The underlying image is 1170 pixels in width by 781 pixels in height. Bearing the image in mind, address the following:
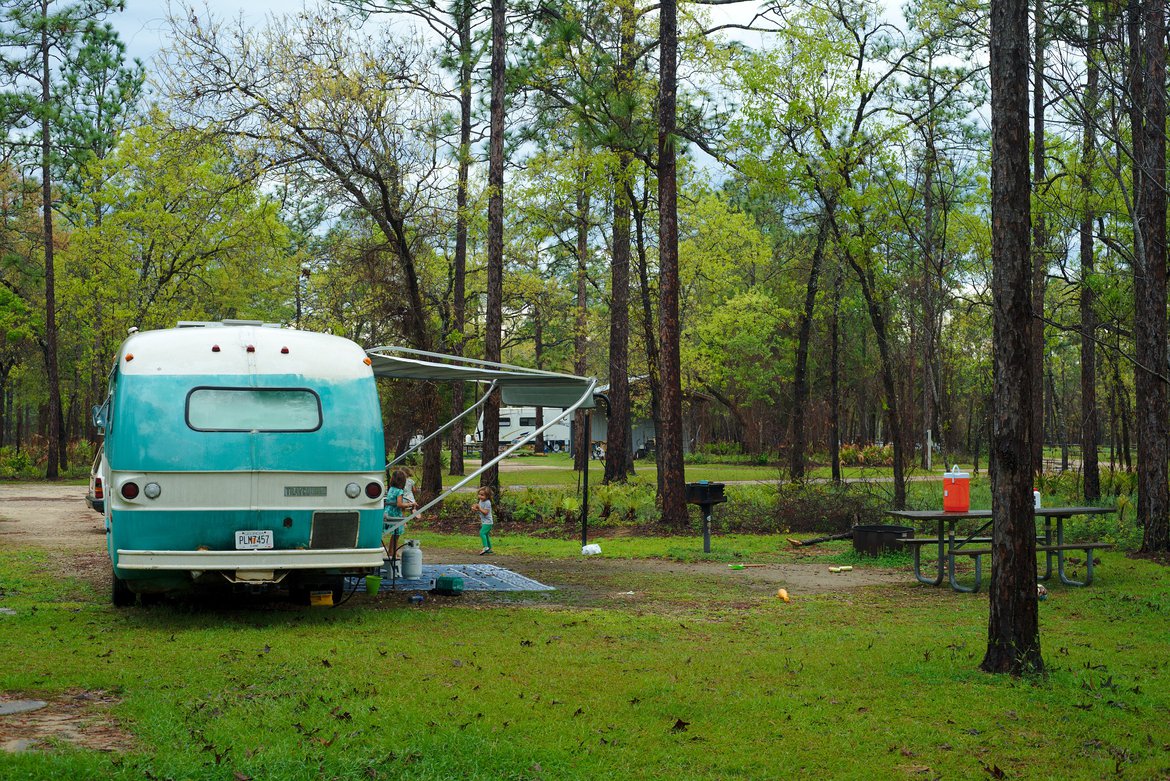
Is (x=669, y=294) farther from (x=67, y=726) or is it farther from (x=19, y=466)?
(x=19, y=466)

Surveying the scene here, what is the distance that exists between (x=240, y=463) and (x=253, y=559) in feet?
2.80

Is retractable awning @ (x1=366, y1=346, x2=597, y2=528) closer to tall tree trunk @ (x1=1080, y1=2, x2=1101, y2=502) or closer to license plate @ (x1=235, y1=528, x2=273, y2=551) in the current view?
license plate @ (x1=235, y1=528, x2=273, y2=551)

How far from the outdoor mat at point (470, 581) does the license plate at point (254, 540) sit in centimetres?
205

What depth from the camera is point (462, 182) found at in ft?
76.8

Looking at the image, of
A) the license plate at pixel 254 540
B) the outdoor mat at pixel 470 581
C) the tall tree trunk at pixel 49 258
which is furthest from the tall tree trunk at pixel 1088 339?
the tall tree trunk at pixel 49 258

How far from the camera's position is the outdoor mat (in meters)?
12.5

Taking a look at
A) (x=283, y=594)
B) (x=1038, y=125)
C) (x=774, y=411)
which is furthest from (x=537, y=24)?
(x=774, y=411)

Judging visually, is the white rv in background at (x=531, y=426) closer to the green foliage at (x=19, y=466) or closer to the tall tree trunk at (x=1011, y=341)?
the green foliage at (x=19, y=466)

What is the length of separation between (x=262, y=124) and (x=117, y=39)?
24112mm

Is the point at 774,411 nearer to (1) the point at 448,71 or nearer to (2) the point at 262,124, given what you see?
(1) the point at 448,71

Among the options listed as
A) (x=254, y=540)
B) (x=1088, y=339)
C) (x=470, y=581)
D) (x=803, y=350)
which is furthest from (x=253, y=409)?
(x=803, y=350)

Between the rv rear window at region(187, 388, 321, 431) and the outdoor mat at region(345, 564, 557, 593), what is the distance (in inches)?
95.8

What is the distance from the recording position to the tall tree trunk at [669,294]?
19.7 meters

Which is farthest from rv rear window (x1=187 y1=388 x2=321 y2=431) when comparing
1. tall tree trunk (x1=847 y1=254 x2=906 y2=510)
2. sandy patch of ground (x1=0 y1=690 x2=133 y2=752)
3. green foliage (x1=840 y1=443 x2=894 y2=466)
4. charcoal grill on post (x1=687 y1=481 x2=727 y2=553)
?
green foliage (x1=840 y1=443 x2=894 y2=466)
